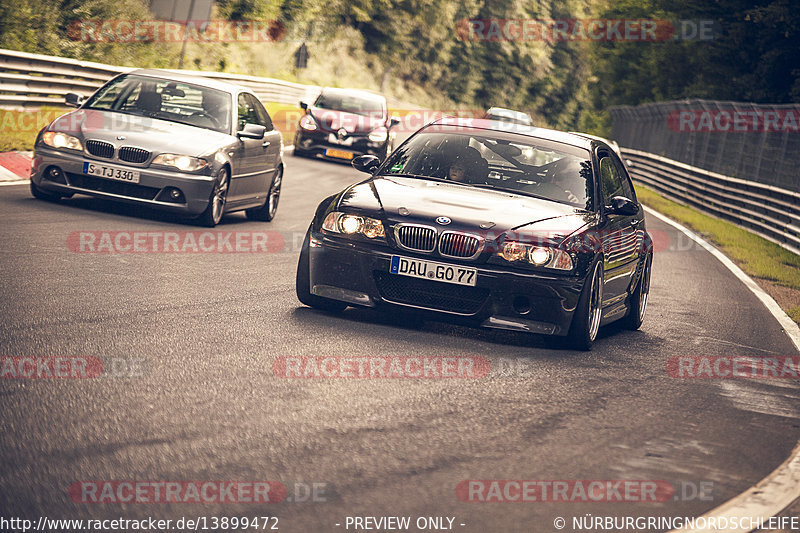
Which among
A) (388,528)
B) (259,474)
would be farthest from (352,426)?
(388,528)

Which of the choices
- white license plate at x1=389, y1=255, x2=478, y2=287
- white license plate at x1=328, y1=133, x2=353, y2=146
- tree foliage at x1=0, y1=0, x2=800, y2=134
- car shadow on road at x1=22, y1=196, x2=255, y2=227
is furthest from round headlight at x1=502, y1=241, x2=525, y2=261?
tree foliage at x1=0, y1=0, x2=800, y2=134

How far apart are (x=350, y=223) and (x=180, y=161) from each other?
185 inches

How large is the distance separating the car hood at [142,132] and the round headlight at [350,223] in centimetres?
466

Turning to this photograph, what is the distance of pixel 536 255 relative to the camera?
25.2 feet

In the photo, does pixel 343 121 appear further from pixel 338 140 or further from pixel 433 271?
pixel 433 271

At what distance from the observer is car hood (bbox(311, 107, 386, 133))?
2625 centimetres

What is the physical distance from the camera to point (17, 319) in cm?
705

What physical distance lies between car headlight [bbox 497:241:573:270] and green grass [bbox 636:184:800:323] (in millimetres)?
4730

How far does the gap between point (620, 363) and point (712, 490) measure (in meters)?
2.89

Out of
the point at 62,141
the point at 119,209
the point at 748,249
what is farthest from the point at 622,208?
the point at 748,249

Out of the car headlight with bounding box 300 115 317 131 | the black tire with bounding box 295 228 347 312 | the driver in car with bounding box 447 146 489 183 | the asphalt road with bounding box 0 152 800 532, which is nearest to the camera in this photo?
the asphalt road with bounding box 0 152 800 532

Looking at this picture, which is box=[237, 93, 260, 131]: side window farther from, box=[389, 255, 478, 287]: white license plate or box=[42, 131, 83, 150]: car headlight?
box=[389, 255, 478, 287]: white license plate

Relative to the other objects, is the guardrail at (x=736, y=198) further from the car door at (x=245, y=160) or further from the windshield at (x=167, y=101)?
the windshield at (x=167, y=101)

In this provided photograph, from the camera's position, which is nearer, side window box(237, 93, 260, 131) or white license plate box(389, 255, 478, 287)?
white license plate box(389, 255, 478, 287)
